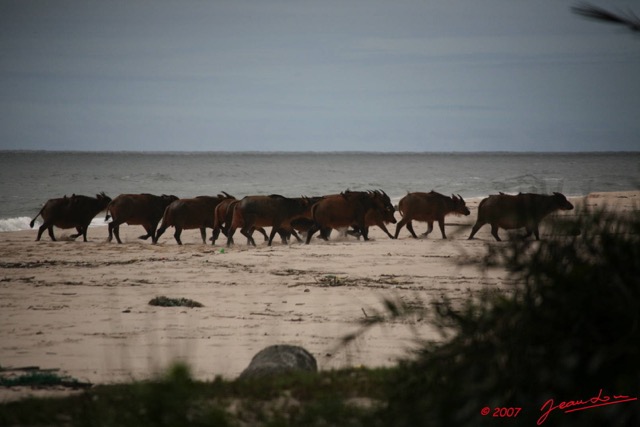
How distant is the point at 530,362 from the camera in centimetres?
407

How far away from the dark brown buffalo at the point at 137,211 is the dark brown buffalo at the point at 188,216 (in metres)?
0.44

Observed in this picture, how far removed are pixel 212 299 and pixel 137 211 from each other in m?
12.2

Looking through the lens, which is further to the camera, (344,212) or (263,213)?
(344,212)

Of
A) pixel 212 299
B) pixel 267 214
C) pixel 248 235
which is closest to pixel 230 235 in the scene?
pixel 248 235

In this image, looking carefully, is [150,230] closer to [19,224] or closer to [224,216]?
[224,216]

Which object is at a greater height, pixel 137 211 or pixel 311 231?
pixel 137 211

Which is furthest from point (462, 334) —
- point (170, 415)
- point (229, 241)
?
point (229, 241)

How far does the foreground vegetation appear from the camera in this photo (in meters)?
3.87

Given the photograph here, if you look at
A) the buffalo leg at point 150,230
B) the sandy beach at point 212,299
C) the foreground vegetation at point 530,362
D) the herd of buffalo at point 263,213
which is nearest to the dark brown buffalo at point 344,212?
the herd of buffalo at point 263,213

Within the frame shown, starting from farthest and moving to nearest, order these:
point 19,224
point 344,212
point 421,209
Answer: point 19,224 → point 421,209 → point 344,212

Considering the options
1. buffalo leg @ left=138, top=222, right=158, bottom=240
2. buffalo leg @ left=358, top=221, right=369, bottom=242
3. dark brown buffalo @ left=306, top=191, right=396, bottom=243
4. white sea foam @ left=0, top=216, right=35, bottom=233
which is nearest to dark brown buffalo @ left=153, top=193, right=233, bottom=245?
buffalo leg @ left=138, top=222, right=158, bottom=240

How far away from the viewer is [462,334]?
4.50m

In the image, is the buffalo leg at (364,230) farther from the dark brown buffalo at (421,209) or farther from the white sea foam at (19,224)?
the white sea foam at (19,224)

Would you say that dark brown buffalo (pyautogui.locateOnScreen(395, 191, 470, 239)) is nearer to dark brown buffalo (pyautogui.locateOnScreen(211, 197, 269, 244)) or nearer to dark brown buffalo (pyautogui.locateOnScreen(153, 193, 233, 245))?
dark brown buffalo (pyautogui.locateOnScreen(211, 197, 269, 244))
